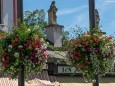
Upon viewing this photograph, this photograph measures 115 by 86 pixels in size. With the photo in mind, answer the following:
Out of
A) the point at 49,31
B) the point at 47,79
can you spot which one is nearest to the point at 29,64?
the point at 47,79

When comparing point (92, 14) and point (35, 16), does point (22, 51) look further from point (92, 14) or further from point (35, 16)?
point (35, 16)

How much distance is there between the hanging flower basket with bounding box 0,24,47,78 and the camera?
11.2 meters

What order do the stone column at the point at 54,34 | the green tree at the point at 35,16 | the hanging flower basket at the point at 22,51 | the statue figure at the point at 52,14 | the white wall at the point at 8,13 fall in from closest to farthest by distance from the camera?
the hanging flower basket at the point at 22,51 < the white wall at the point at 8,13 < the stone column at the point at 54,34 < the statue figure at the point at 52,14 < the green tree at the point at 35,16

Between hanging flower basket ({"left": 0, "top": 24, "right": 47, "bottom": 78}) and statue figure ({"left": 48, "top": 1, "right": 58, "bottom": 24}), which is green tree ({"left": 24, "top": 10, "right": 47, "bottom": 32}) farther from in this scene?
hanging flower basket ({"left": 0, "top": 24, "right": 47, "bottom": 78})

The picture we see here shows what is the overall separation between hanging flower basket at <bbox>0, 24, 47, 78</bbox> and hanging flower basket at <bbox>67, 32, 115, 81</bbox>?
1.24 metres

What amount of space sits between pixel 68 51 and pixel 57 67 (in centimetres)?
1024

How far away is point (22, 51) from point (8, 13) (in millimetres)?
11926

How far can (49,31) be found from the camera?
28.0 meters

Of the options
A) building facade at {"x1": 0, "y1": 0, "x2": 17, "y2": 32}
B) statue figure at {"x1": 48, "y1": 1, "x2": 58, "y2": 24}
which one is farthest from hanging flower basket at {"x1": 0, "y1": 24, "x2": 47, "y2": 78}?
statue figure at {"x1": 48, "y1": 1, "x2": 58, "y2": 24}

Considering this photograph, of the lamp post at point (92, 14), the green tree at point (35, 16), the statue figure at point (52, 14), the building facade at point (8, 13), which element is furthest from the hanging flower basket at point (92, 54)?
the green tree at point (35, 16)

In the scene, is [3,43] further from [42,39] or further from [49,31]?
[49,31]

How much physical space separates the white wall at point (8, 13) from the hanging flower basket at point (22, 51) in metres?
11.0

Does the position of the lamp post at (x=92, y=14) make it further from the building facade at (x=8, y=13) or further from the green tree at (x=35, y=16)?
the green tree at (x=35, y=16)

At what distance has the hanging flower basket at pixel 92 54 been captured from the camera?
12039 mm
